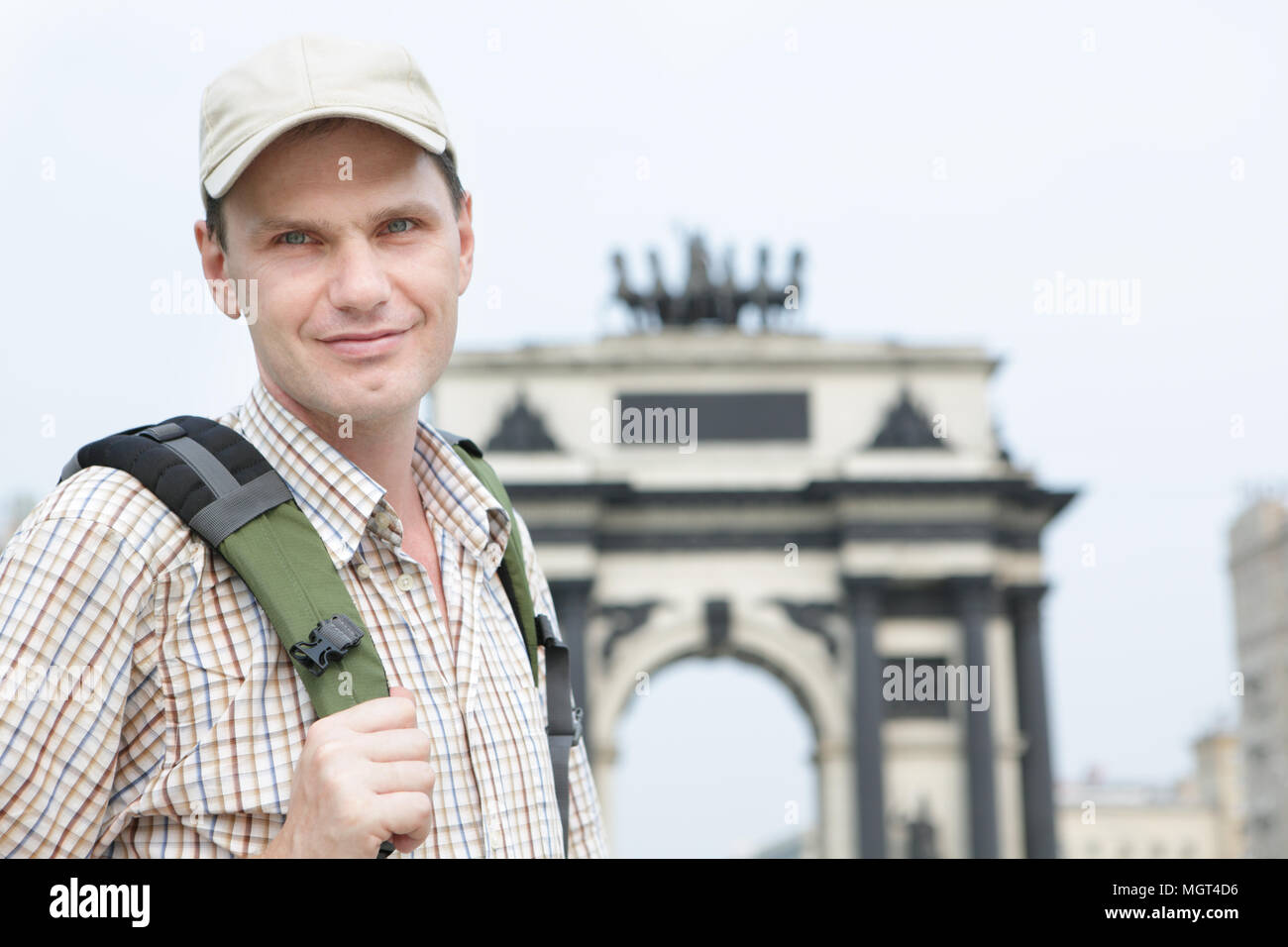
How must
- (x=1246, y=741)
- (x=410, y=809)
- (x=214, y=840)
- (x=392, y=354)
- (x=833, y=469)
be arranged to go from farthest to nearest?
(x=1246, y=741) → (x=833, y=469) → (x=392, y=354) → (x=214, y=840) → (x=410, y=809)

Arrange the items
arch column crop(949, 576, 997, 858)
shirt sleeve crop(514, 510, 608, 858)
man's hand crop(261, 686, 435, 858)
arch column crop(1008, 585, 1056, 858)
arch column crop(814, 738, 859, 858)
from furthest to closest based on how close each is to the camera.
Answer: arch column crop(1008, 585, 1056, 858)
arch column crop(814, 738, 859, 858)
arch column crop(949, 576, 997, 858)
shirt sleeve crop(514, 510, 608, 858)
man's hand crop(261, 686, 435, 858)

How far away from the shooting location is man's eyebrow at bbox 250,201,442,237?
4.25 ft

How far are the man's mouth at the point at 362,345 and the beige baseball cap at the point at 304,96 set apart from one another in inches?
6.3

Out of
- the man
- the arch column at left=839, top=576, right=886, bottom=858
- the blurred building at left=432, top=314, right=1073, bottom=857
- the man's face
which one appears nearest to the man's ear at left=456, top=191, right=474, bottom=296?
the man

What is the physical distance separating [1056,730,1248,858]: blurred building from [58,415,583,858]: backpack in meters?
41.6

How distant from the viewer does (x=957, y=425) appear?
19.1 m

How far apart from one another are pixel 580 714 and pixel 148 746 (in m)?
0.55

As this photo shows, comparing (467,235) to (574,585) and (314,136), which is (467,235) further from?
(574,585)

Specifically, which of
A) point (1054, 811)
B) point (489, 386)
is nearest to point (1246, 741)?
point (1054, 811)

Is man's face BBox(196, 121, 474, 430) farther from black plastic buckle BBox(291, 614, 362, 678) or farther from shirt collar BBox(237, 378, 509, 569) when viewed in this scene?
black plastic buckle BBox(291, 614, 362, 678)

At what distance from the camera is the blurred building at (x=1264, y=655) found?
149ft

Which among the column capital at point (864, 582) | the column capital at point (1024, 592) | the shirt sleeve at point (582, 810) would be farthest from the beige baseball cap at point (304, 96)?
the column capital at point (1024, 592)

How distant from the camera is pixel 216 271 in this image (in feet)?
4.63
